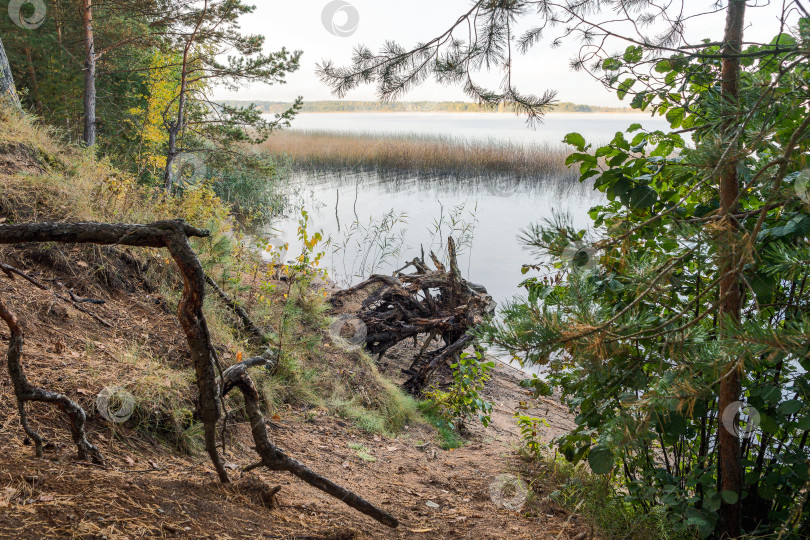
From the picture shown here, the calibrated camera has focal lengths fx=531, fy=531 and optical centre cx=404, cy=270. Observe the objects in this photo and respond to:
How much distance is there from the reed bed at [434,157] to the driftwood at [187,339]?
58.3 feet

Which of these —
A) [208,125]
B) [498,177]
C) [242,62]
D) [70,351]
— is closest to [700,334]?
[70,351]

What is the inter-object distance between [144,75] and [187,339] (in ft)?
39.0

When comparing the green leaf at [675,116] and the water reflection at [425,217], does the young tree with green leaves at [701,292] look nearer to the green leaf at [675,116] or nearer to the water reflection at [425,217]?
the green leaf at [675,116]

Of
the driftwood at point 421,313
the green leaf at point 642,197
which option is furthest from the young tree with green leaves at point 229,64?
the green leaf at point 642,197

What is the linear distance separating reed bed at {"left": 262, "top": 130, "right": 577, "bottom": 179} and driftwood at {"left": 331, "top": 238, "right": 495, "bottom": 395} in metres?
13.0

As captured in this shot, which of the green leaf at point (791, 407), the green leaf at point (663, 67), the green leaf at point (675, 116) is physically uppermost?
the green leaf at point (663, 67)

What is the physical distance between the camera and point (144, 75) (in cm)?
1162

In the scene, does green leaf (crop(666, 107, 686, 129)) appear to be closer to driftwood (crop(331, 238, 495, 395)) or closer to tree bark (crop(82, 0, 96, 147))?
driftwood (crop(331, 238, 495, 395))

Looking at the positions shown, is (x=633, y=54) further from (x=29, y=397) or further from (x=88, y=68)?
(x=88, y=68)

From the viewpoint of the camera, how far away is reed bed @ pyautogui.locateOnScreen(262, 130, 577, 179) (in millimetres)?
19719

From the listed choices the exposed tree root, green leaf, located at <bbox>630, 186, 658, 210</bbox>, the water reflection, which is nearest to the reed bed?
the water reflection

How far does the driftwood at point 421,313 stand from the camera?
6352 millimetres

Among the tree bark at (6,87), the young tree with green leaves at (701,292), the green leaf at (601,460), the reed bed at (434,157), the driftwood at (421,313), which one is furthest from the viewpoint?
the reed bed at (434,157)

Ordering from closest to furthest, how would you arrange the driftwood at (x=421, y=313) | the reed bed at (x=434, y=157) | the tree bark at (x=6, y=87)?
the driftwood at (x=421, y=313) < the tree bark at (x=6, y=87) < the reed bed at (x=434, y=157)
